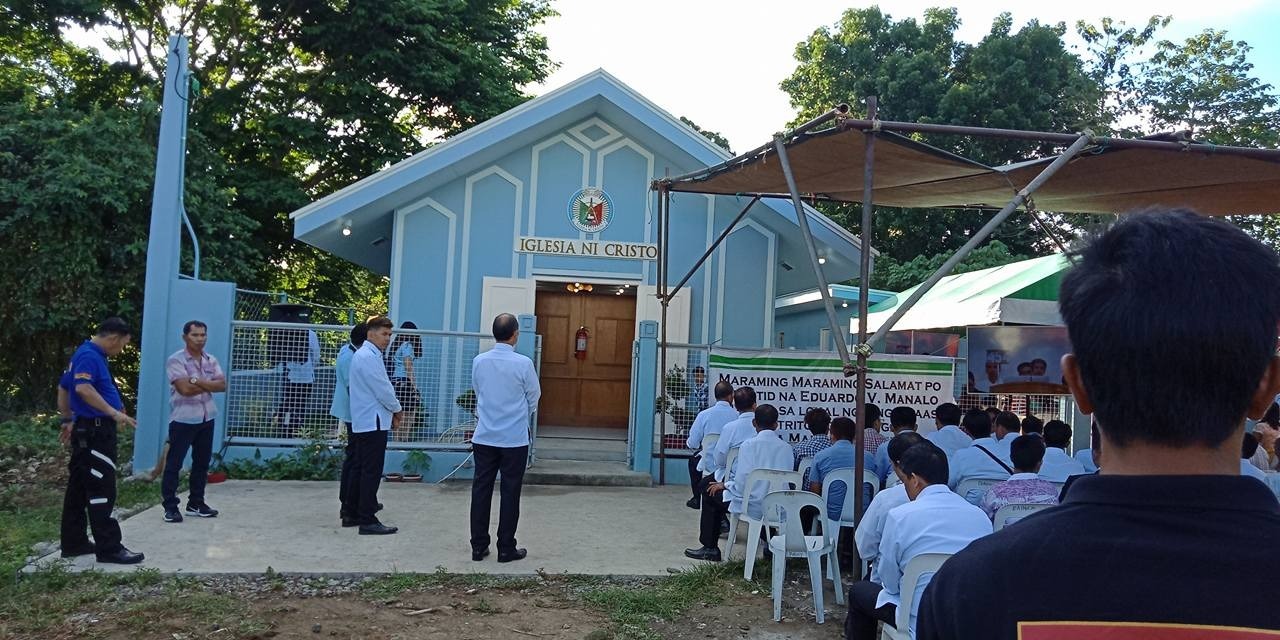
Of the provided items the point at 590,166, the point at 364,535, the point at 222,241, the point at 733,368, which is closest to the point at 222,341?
the point at 364,535

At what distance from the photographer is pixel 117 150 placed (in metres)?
13.5

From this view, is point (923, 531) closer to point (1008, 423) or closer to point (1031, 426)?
point (1008, 423)

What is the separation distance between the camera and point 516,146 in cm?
1104

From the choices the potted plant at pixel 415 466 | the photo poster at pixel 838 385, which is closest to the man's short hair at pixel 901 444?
the photo poster at pixel 838 385

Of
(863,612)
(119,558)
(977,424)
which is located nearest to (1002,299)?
(977,424)

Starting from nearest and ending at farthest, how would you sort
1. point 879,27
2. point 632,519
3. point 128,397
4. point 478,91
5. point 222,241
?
point 632,519 < point 222,241 < point 128,397 < point 478,91 < point 879,27

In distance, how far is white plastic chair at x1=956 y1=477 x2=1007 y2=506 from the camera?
5.36 m

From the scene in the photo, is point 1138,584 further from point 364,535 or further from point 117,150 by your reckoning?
point 117,150

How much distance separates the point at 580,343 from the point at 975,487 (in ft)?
23.1

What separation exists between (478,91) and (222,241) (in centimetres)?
581

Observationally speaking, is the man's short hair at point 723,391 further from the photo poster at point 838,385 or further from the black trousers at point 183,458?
the black trousers at point 183,458

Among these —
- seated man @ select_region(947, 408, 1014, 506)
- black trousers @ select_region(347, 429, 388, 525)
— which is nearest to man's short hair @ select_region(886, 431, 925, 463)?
seated man @ select_region(947, 408, 1014, 506)

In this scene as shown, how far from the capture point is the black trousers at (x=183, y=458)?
282 inches

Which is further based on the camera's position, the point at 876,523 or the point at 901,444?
the point at 901,444
